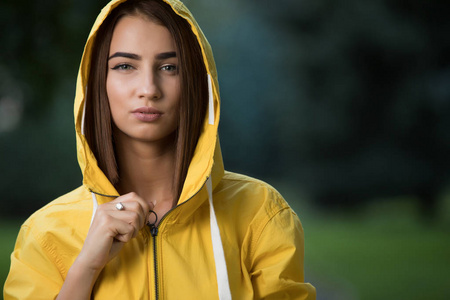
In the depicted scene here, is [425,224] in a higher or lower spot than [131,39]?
lower

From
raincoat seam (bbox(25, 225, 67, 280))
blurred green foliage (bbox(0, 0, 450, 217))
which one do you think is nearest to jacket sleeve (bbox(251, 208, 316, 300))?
raincoat seam (bbox(25, 225, 67, 280))

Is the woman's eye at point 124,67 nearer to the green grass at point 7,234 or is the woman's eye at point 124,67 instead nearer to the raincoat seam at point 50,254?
the raincoat seam at point 50,254

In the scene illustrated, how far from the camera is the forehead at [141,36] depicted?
1.54 m

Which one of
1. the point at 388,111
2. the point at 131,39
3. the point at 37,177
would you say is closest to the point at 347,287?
the point at 388,111

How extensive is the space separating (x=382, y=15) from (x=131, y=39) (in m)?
5.68

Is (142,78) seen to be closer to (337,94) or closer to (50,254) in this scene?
(50,254)

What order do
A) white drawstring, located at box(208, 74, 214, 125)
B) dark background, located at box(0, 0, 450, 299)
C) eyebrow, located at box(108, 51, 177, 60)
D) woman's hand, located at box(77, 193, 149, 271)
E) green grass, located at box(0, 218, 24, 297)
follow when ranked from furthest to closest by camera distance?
dark background, located at box(0, 0, 450, 299)
green grass, located at box(0, 218, 24, 297)
white drawstring, located at box(208, 74, 214, 125)
eyebrow, located at box(108, 51, 177, 60)
woman's hand, located at box(77, 193, 149, 271)

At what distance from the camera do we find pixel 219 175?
5.54 feet

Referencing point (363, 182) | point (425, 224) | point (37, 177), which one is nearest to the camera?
point (37, 177)

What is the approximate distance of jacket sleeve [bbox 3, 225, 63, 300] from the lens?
1549 millimetres

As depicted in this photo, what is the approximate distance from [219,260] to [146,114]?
46 cm

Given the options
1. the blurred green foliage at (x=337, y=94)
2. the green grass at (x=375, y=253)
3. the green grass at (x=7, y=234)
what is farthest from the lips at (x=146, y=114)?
the blurred green foliage at (x=337, y=94)

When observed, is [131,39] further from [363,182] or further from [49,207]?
[363,182]

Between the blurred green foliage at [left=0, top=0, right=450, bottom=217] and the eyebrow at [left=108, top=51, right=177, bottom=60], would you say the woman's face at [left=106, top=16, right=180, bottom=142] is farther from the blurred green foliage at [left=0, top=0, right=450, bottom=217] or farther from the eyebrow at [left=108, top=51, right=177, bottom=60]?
the blurred green foliage at [left=0, top=0, right=450, bottom=217]
